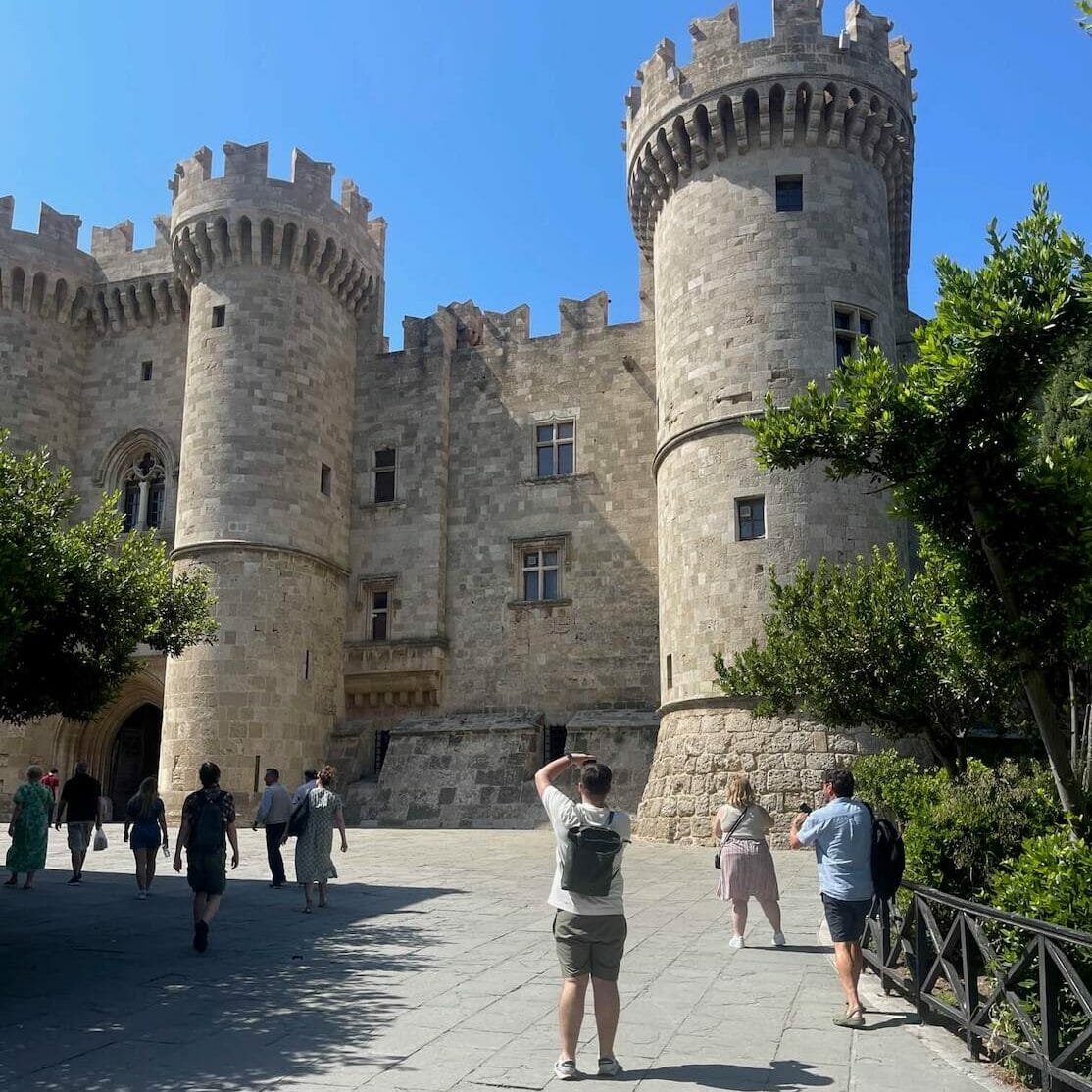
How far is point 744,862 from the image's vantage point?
1054 centimetres

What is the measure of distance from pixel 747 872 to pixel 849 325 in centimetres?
1450

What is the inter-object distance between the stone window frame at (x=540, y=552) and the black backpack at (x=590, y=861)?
1999 cm

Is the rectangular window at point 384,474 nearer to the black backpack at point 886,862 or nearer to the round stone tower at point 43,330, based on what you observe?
the round stone tower at point 43,330

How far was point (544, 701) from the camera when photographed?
26.0 meters

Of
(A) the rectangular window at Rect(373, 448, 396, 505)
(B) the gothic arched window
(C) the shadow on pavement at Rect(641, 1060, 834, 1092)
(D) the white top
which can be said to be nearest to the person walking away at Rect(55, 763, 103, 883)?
(D) the white top

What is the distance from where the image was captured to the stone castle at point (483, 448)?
21641 millimetres

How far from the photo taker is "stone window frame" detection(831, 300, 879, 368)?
72.0 ft

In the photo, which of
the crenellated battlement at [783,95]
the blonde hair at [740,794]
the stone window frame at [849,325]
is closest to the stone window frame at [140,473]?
the crenellated battlement at [783,95]

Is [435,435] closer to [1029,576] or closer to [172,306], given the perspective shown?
[172,306]

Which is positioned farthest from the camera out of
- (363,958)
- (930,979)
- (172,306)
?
(172,306)

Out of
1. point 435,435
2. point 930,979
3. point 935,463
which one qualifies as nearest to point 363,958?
point 930,979

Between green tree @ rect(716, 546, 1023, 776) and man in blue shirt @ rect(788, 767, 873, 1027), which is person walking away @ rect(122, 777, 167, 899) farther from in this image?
man in blue shirt @ rect(788, 767, 873, 1027)

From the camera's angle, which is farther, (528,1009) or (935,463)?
(935,463)

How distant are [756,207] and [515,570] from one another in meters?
9.97
